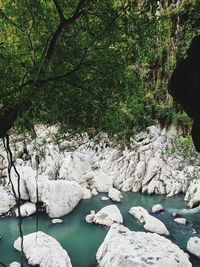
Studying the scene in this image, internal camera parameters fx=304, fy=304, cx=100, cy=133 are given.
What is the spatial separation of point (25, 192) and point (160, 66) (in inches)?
699

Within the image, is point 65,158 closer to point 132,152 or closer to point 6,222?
point 132,152

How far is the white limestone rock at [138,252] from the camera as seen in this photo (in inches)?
456

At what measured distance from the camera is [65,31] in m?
4.36

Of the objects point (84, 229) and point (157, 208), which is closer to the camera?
point (84, 229)

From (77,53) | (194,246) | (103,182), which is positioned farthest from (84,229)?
(77,53)

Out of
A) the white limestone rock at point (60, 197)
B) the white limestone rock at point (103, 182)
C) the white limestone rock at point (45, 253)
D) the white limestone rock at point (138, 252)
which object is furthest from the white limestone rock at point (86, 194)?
the white limestone rock at point (138, 252)

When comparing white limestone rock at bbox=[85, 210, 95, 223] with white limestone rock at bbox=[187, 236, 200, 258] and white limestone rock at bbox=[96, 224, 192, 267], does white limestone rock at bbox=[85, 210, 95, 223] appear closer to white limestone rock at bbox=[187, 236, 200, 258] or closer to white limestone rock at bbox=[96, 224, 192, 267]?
white limestone rock at bbox=[96, 224, 192, 267]

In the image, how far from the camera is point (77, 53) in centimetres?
430

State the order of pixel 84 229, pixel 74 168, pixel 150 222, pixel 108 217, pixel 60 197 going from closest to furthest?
pixel 150 222
pixel 84 229
pixel 108 217
pixel 60 197
pixel 74 168

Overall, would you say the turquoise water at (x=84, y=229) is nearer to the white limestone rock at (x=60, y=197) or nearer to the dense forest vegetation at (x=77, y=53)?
the white limestone rock at (x=60, y=197)

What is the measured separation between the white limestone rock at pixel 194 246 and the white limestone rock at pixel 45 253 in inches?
210

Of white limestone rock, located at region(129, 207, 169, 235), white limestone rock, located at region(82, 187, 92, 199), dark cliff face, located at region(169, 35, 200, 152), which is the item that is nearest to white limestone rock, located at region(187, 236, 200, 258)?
white limestone rock, located at region(129, 207, 169, 235)

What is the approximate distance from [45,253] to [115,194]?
29.1 ft

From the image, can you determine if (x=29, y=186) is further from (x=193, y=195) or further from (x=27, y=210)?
(x=193, y=195)
